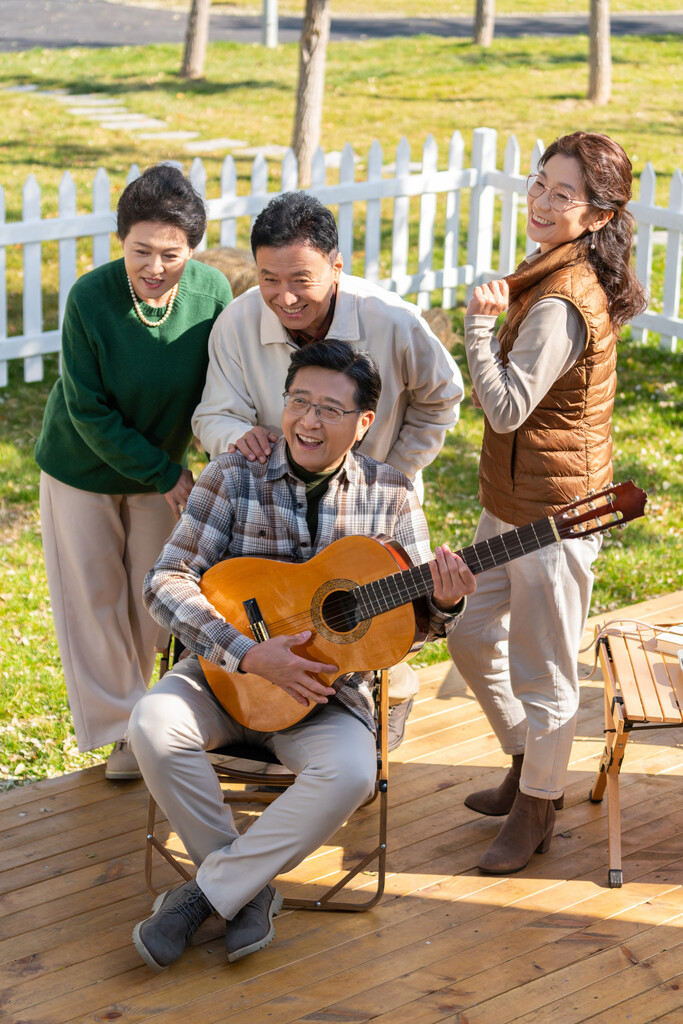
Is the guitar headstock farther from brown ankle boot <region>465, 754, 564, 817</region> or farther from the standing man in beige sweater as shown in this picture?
brown ankle boot <region>465, 754, 564, 817</region>

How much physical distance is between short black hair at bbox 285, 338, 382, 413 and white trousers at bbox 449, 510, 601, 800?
1.79 ft

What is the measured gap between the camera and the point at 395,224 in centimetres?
825

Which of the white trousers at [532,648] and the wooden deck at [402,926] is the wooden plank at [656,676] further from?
the wooden deck at [402,926]

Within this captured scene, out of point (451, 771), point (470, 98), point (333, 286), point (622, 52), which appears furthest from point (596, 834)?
point (622, 52)

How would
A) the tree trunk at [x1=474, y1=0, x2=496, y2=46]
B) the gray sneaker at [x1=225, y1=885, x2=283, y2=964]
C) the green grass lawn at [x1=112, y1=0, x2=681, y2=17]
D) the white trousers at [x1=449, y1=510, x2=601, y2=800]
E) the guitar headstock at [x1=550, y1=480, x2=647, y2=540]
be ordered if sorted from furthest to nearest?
the green grass lawn at [x1=112, y1=0, x2=681, y2=17], the tree trunk at [x1=474, y1=0, x2=496, y2=46], the white trousers at [x1=449, y1=510, x2=601, y2=800], the gray sneaker at [x1=225, y1=885, x2=283, y2=964], the guitar headstock at [x1=550, y1=480, x2=647, y2=540]

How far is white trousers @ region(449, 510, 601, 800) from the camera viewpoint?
320 cm

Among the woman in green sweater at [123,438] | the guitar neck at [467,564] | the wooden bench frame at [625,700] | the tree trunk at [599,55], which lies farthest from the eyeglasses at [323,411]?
the tree trunk at [599,55]

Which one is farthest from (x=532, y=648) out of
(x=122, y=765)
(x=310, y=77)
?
(x=310, y=77)

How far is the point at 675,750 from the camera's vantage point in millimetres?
4039

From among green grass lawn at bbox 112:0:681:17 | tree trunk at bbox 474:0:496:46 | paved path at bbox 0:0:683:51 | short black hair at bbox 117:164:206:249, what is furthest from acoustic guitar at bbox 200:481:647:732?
green grass lawn at bbox 112:0:681:17

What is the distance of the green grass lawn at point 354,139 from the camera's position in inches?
196

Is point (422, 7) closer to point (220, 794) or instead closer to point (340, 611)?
point (340, 611)

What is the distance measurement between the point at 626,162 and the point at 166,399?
1483 mm

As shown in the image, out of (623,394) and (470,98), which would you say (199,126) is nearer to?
(470,98)
